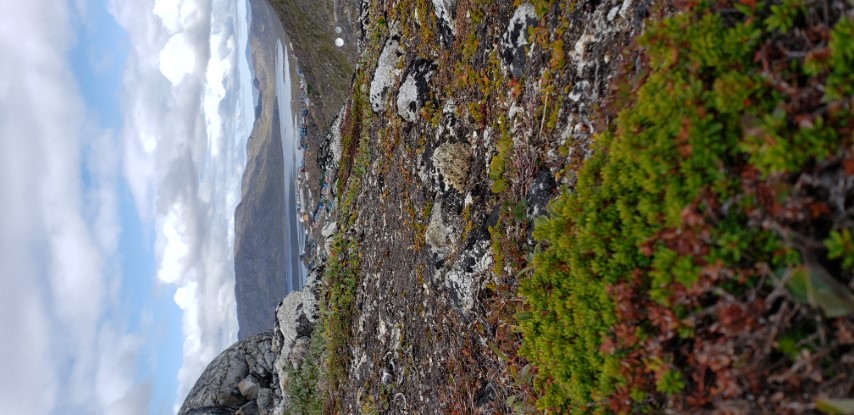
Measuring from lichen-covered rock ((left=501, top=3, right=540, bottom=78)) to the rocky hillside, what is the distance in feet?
0.15

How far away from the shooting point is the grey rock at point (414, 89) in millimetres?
12305

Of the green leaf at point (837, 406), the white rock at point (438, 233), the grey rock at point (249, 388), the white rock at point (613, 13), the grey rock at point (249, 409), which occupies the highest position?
the white rock at point (613, 13)

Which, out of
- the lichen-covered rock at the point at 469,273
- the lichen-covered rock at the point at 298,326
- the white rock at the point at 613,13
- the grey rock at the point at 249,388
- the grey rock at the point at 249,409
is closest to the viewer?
the white rock at the point at 613,13

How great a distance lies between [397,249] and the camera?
13102 mm

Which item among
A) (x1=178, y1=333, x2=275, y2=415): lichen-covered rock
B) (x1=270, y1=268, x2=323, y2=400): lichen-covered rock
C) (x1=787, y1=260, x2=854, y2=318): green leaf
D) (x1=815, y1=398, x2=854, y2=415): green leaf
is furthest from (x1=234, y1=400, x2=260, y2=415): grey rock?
(x1=787, y1=260, x2=854, y2=318): green leaf

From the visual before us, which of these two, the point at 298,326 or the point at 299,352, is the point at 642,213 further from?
the point at 298,326

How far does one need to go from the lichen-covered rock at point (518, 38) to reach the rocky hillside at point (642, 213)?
0.05m

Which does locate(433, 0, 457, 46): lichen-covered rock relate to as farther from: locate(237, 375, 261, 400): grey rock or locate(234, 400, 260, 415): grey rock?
locate(237, 375, 261, 400): grey rock

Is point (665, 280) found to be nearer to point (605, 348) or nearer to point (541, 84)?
point (605, 348)

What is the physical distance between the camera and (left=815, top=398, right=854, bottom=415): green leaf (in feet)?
9.93

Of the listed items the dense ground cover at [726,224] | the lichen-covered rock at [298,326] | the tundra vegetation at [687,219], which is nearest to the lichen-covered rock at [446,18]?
the tundra vegetation at [687,219]

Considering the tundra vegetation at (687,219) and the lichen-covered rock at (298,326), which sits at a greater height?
the tundra vegetation at (687,219)

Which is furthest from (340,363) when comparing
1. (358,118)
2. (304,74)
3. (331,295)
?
(304,74)

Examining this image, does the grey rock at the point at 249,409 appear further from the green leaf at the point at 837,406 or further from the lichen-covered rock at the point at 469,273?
the green leaf at the point at 837,406
